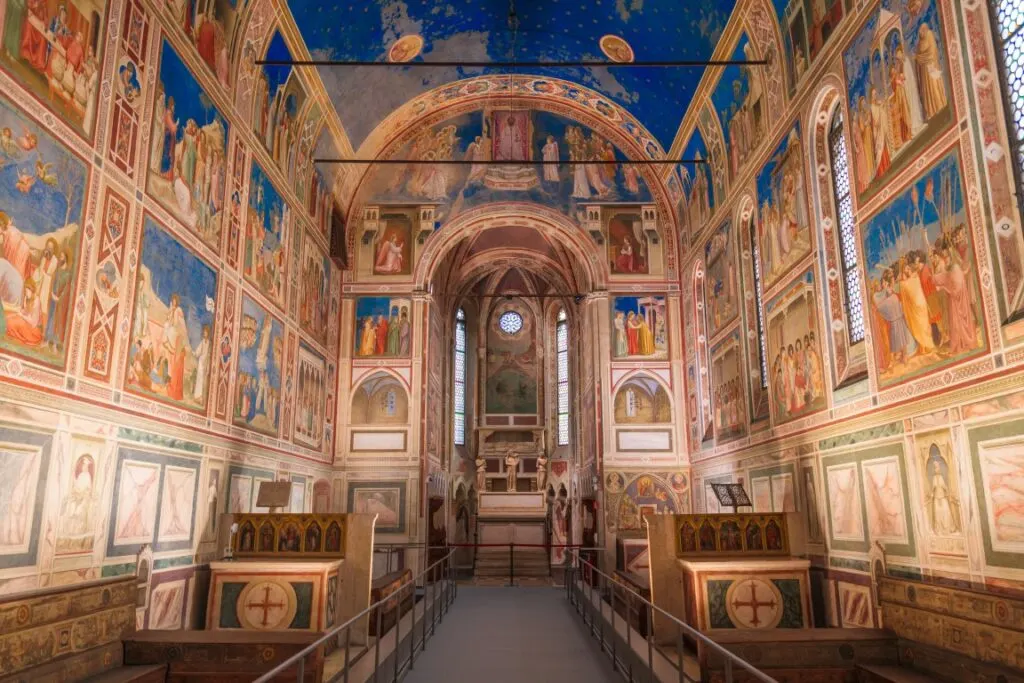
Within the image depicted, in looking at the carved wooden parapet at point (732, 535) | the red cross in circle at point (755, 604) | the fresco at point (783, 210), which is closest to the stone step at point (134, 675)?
the carved wooden parapet at point (732, 535)

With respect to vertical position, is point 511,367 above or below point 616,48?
below

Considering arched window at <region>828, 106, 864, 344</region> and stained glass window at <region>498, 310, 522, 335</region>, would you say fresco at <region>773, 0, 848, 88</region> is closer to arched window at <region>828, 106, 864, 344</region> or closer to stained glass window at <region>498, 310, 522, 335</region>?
arched window at <region>828, 106, 864, 344</region>

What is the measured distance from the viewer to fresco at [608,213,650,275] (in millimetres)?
22703

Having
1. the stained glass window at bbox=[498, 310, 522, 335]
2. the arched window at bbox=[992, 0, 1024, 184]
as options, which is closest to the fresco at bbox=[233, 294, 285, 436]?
the arched window at bbox=[992, 0, 1024, 184]

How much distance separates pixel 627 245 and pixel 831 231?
10896 millimetres

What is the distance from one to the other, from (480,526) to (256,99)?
17714 mm

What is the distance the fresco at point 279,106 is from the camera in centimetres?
1522

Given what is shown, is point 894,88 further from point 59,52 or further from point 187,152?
point 187,152

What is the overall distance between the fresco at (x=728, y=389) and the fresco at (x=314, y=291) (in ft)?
32.6

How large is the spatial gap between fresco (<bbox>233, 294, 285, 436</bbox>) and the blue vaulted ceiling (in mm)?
5974

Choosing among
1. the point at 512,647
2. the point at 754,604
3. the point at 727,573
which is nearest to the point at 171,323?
the point at 512,647

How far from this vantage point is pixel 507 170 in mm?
23203

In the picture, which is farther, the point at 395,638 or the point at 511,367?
the point at 511,367

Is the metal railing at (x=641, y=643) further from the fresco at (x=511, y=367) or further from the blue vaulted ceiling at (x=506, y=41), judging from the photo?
the fresco at (x=511, y=367)
